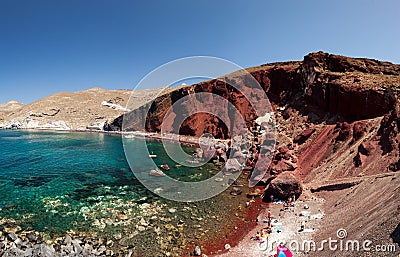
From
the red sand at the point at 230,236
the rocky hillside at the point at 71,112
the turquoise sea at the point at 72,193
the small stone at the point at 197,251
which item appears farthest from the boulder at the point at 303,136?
the rocky hillside at the point at 71,112

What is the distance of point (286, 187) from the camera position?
22.2 metres

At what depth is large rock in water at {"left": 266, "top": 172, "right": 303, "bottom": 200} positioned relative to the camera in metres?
22.0

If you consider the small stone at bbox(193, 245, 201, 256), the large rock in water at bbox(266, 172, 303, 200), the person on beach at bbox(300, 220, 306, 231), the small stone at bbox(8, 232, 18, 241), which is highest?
the large rock in water at bbox(266, 172, 303, 200)

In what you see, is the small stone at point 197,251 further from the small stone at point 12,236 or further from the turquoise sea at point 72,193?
the small stone at point 12,236

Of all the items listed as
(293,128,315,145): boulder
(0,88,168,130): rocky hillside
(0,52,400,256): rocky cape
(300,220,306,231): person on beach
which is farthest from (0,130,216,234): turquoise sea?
Answer: (0,88,168,130): rocky hillside

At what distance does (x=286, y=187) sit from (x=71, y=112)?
13492 cm

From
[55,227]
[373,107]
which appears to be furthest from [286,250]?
[373,107]

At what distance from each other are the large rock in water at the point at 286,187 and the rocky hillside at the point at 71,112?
295ft

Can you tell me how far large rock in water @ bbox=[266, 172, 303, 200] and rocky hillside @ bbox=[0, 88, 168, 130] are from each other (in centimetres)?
8989

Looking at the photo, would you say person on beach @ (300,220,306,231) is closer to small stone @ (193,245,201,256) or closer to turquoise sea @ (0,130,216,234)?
small stone @ (193,245,201,256)

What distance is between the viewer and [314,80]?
43.5 m

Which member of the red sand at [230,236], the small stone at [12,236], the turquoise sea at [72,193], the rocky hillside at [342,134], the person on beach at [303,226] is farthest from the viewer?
the turquoise sea at [72,193]

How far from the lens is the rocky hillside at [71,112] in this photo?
388 ft

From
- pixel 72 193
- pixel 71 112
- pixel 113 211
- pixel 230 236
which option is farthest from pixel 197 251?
pixel 71 112
